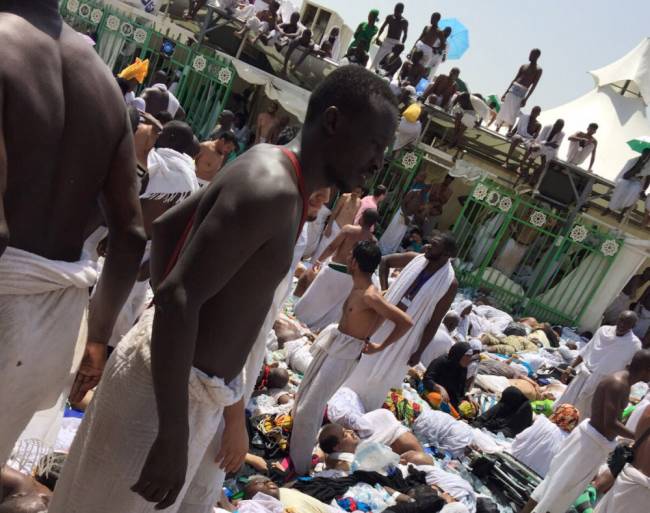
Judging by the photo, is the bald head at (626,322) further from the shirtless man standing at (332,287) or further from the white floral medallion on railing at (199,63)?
the white floral medallion on railing at (199,63)

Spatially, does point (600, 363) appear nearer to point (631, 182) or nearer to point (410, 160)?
point (631, 182)

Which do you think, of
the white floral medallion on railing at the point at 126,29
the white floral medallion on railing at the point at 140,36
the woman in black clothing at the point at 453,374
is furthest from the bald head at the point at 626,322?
the white floral medallion on railing at the point at 126,29

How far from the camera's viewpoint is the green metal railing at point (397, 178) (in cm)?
1418

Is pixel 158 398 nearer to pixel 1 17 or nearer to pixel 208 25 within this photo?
pixel 1 17

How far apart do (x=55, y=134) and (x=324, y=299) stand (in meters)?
6.61

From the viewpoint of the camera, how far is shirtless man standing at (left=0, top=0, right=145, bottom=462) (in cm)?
172

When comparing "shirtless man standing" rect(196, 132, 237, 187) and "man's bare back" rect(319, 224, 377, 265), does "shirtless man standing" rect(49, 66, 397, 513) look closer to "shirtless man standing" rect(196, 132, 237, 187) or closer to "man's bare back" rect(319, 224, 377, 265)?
"shirtless man standing" rect(196, 132, 237, 187)

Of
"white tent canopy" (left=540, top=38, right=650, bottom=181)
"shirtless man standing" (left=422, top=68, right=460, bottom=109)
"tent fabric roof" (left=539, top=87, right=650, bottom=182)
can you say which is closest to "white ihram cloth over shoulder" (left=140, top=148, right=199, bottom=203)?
"shirtless man standing" (left=422, top=68, right=460, bottom=109)

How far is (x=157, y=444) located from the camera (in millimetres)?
1716

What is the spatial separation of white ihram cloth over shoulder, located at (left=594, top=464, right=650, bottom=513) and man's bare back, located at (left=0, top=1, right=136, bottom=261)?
12.7 ft

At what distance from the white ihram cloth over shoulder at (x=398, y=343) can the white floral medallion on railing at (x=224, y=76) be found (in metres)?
8.79

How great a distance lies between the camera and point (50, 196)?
189cm

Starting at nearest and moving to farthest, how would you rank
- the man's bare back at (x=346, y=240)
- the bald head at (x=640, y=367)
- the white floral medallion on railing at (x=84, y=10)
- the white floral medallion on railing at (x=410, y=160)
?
the bald head at (x=640, y=367) < the man's bare back at (x=346, y=240) < the white floral medallion on railing at (x=410, y=160) < the white floral medallion on railing at (x=84, y=10)

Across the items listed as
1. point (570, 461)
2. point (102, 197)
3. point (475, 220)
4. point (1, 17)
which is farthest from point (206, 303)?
point (475, 220)
